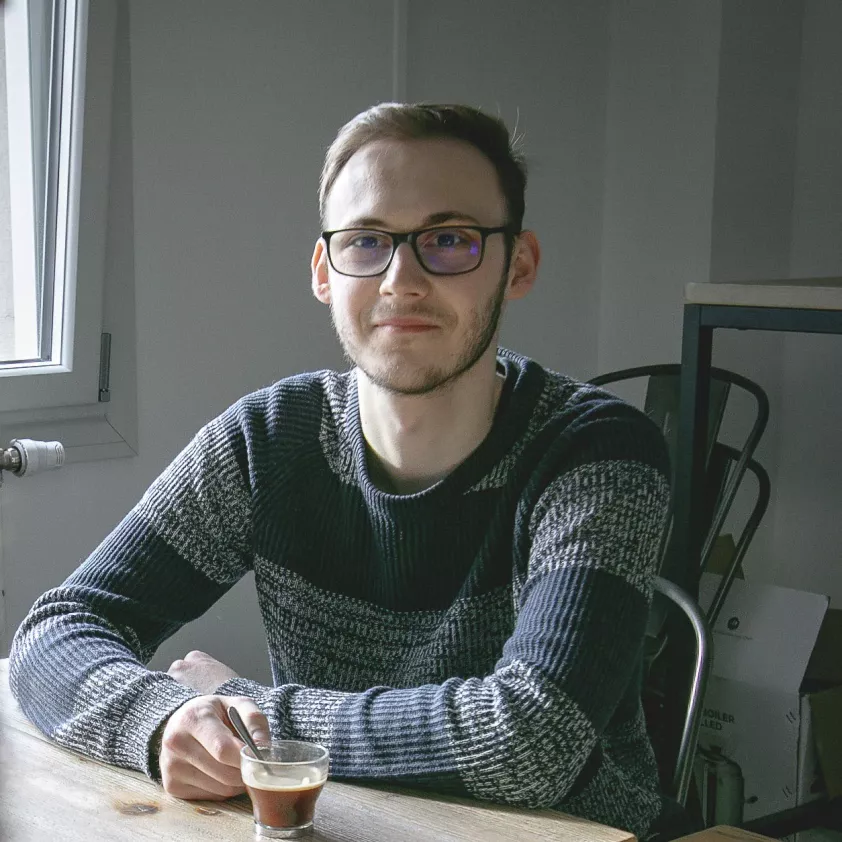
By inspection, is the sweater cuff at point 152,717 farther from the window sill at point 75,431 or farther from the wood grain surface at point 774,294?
the wood grain surface at point 774,294

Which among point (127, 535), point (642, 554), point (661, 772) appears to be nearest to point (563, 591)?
point (642, 554)

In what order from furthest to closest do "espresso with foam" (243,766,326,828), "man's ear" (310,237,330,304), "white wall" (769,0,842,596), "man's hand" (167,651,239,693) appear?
"white wall" (769,0,842,596) → "man's ear" (310,237,330,304) → "man's hand" (167,651,239,693) → "espresso with foam" (243,766,326,828)

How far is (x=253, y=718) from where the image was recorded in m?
1.10

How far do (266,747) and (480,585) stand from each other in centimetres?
38

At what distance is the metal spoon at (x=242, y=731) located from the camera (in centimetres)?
101

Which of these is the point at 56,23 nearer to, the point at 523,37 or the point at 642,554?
the point at 523,37

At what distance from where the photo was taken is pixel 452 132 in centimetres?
143

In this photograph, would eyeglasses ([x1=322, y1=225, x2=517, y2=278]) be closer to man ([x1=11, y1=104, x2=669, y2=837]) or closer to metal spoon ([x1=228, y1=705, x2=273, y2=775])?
man ([x1=11, y1=104, x2=669, y2=837])

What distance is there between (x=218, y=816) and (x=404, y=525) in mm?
454

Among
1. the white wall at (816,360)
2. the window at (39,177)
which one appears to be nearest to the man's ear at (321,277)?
the window at (39,177)

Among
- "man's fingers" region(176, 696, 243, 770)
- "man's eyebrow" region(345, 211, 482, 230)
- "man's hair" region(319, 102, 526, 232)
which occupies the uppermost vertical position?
"man's hair" region(319, 102, 526, 232)

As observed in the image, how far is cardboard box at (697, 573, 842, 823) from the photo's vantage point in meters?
2.26

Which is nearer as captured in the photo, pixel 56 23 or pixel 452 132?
pixel 452 132

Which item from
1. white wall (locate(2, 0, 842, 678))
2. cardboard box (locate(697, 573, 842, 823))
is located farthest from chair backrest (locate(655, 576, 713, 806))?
Result: white wall (locate(2, 0, 842, 678))
